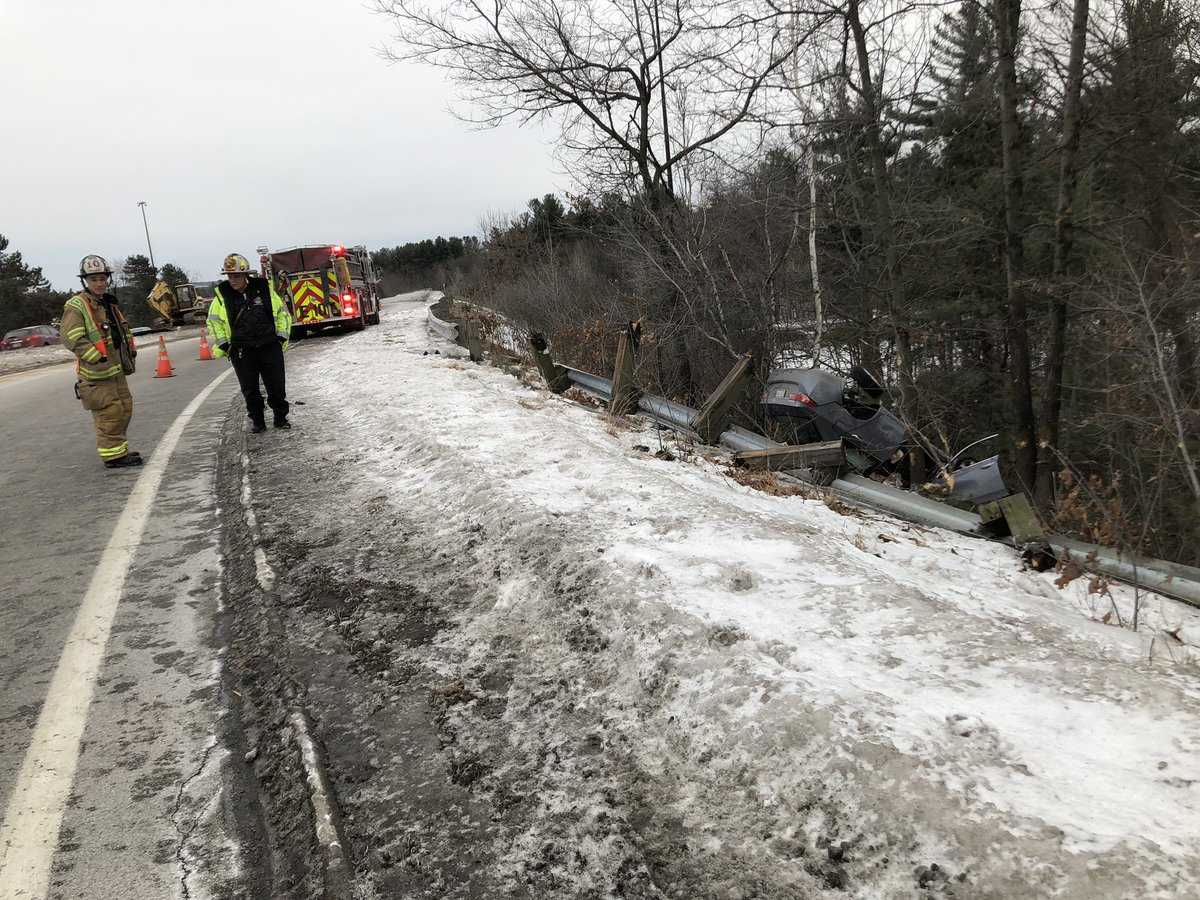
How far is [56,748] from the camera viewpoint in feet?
8.71

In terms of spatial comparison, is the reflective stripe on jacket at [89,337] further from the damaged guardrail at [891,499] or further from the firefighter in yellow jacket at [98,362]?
the damaged guardrail at [891,499]

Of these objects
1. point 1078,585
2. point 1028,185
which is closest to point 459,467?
point 1078,585

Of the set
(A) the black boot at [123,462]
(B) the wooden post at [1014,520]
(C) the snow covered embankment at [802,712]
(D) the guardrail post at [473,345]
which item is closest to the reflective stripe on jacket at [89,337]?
(A) the black boot at [123,462]

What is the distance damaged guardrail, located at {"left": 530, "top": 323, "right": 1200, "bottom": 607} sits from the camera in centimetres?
423

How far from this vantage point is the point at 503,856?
2.08m

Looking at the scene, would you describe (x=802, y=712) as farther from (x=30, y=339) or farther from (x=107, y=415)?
(x=30, y=339)

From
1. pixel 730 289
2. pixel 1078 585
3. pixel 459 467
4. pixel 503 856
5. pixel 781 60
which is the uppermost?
pixel 781 60

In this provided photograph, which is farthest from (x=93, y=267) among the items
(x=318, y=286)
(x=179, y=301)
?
(x=179, y=301)

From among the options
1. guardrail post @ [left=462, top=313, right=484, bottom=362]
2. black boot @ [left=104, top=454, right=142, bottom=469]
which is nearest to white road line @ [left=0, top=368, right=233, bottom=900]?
black boot @ [left=104, top=454, right=142, bottom=469]

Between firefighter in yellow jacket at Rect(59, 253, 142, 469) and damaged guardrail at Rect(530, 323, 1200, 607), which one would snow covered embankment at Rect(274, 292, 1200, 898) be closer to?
damaged guardrail at Rect(530, 323, 1200, 607)

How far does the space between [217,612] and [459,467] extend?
6.29 feet

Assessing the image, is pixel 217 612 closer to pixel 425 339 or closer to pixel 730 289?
pixel 730 289

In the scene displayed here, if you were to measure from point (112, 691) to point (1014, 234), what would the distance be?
11285 mm

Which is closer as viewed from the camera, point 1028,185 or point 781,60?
point 781,60
